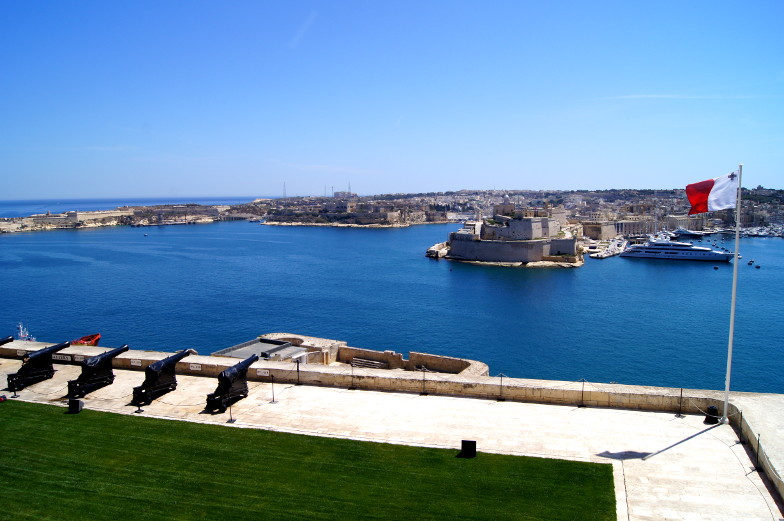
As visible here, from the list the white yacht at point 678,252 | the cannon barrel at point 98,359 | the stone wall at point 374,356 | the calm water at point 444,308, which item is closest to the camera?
the cannon barrel at point 98,359

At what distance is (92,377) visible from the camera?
8.62 metres

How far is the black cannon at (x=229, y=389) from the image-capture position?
7756 mm

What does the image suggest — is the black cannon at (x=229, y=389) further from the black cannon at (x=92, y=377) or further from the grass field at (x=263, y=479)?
the black cannon at (x=92, y=377)

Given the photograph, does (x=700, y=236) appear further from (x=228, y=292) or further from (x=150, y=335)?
(x=150, y=335)

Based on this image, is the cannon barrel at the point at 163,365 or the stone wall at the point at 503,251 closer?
the cannon barrel at the point at 163,365

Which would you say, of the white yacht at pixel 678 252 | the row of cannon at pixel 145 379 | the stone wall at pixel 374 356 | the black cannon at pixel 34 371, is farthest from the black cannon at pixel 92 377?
the white yacht at pixel 678 252

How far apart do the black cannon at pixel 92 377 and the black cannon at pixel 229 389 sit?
2.11m

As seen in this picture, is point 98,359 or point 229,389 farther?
point 98,359

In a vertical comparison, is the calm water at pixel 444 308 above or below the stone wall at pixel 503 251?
below

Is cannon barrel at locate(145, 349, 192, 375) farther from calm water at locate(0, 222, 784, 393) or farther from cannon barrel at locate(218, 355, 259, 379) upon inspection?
calm water at locate(0, 222, 784, 393)

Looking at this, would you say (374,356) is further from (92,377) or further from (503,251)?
(503,251)

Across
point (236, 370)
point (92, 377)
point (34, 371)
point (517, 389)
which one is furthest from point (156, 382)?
point (517, 389)

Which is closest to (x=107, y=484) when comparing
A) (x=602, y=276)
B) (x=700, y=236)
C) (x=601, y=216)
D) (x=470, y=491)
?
→ (x=470, y=491)

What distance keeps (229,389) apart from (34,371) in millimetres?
3558
